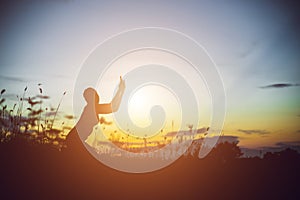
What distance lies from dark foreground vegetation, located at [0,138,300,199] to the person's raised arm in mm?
1634

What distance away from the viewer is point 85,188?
618 cm

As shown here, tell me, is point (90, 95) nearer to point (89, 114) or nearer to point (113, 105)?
point (89, 114)

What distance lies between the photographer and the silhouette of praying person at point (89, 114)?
8086 mm

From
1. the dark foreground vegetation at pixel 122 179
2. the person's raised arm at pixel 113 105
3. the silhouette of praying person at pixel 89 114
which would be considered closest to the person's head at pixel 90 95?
the silhouette of praying person at pixel 89 114

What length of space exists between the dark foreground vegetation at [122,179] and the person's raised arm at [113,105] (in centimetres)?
163

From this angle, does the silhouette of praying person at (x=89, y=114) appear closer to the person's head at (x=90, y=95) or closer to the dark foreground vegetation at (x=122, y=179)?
the person's head at (x=90, y=95)

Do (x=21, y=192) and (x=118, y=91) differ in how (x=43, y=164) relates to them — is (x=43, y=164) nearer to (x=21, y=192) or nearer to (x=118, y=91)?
(x=21, y=192)

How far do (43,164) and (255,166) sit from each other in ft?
18.6

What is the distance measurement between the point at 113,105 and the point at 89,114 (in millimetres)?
715

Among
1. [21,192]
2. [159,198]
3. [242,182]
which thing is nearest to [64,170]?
[21,192]

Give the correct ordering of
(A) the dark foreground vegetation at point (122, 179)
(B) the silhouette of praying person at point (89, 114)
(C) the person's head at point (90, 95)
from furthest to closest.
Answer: (C) the person's head at point (90, 95), (B) the silhouette of praying person at point (89, 114), (A) the dark foreground vegetation at point (122, 179)

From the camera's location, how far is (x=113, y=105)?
28.6ft

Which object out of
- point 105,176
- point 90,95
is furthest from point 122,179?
point 90,95

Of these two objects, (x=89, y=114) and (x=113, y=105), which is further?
(x=113, y=105)
